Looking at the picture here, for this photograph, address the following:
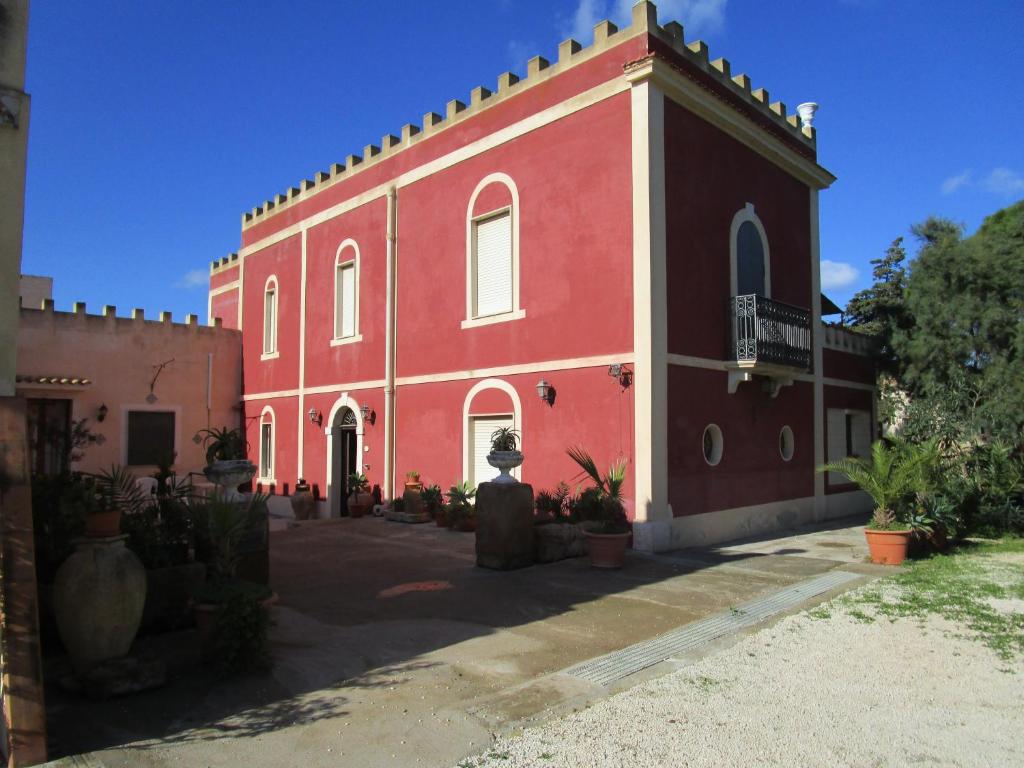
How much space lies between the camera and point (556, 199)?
12.7m

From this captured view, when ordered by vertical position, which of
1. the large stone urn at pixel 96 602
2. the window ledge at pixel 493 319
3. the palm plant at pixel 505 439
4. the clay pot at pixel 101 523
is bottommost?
the large stone urn at pixel 96 602

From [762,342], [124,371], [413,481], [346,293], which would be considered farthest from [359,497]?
[762,342]

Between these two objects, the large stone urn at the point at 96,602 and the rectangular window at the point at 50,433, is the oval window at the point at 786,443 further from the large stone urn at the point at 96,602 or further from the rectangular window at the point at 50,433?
the rectangular window at the point at 50,433

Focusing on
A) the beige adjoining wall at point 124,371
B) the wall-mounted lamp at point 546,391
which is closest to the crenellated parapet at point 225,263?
the beige adjoining wall at point 124,371

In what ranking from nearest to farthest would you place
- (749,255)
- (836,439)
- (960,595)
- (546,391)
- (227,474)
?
1. (227,474)
2. (960,595)
3. (546,391)
4. (749,255)
5. (836,439)

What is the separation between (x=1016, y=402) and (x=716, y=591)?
9960 millimetres

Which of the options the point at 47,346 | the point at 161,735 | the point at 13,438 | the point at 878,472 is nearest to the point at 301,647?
the point at 161,735

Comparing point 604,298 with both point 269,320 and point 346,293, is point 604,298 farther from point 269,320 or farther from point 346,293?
point 269,320

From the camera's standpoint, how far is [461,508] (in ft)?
43.2

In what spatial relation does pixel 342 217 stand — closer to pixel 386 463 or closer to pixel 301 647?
pixel 386 463

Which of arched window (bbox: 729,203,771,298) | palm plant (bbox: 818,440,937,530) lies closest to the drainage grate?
palm plant (bbox: 818,440,937,530)

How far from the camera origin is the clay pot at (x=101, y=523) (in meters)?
4.93

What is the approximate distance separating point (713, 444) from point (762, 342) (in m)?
2.01

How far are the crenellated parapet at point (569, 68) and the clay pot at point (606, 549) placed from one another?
25.4 ft
